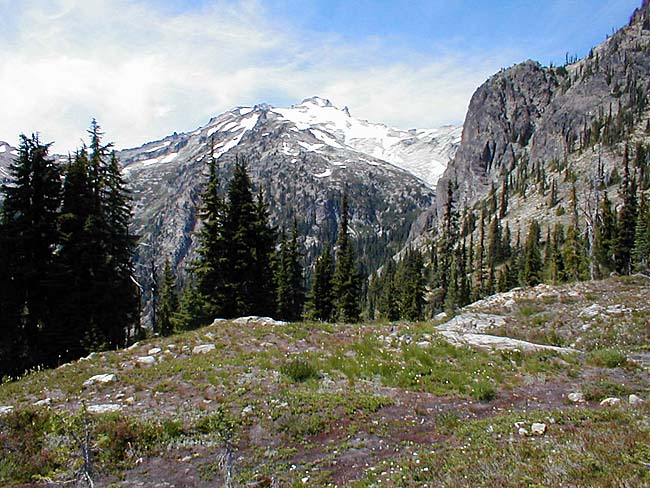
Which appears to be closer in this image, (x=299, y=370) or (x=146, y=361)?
(x=299, y=370)

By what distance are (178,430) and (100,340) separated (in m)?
16.7

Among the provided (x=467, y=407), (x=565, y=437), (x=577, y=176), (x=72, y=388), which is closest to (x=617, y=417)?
(x=565, y=437)

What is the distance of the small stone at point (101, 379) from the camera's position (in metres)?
14.1

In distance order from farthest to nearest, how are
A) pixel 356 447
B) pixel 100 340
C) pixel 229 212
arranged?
pixel 229 212 → pixel 100 340 → pixel 356 447

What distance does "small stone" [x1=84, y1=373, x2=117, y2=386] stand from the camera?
1410 cm

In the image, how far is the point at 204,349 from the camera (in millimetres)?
17406

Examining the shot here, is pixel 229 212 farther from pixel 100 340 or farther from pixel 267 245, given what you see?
pixel 100 340

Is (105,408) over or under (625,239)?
under

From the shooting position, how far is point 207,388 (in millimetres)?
13586

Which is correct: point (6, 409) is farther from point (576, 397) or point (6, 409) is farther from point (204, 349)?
point (576, 397)

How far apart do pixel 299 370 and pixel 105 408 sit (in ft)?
20.4

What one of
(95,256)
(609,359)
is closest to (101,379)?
(95,256)

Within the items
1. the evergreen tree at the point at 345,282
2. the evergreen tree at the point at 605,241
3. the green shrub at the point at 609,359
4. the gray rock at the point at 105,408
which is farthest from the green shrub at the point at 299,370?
the evergreen tree at the point at 605,241

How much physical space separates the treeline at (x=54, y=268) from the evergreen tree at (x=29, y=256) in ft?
0.16
